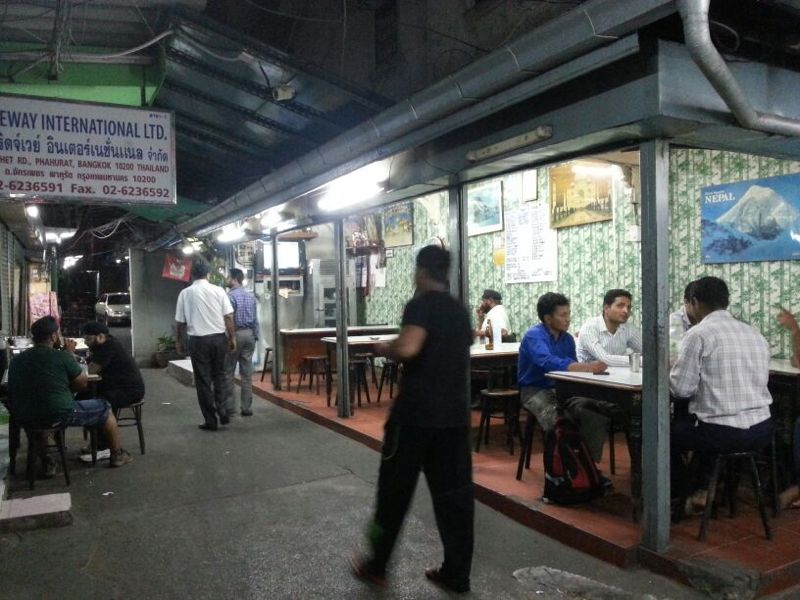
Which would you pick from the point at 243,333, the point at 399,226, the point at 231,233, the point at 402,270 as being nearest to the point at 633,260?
the point at 243,333

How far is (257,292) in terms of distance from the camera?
13.6 meters

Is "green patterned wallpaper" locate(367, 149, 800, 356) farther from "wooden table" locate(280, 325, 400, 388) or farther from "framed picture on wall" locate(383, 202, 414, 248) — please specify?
"wooden table" locate(280, 325, 400, 388)

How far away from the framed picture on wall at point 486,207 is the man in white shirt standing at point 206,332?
4.12 metres

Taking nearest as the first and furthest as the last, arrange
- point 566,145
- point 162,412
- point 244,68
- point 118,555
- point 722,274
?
point 118,555, point 566,145, point 722,274, point 244,68, point 162,412

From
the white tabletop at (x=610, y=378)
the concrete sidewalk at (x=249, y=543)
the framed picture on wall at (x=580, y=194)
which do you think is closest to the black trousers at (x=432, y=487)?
the concrete sidewalk at (x=249, y=543)

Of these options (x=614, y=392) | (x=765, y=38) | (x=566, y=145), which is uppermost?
(x=765, y=38)

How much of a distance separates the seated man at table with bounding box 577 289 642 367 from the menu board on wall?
2.91 m

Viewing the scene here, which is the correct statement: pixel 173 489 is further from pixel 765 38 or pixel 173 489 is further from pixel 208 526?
pixel 765 38

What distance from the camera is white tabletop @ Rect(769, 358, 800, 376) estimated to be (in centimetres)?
528

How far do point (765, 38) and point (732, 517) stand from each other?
11.9ft

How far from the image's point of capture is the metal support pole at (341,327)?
8.59 metres

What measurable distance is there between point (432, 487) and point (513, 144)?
2847 millimetres

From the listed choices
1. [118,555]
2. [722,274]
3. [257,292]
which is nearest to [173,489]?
[118,555]

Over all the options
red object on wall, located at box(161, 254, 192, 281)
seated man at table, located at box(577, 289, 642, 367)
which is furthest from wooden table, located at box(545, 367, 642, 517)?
red object on wall, located at box(161, 254, 192, 281)
